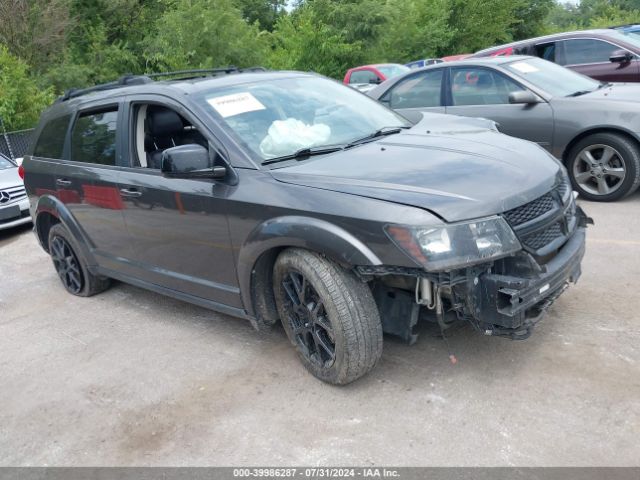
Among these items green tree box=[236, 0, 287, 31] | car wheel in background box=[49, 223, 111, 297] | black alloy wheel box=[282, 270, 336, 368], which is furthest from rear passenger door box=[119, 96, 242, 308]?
green tree box=[236, 0, 287, 31]

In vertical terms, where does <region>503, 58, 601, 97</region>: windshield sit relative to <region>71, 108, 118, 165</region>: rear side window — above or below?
below

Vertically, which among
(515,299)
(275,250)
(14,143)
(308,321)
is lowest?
(14,143)

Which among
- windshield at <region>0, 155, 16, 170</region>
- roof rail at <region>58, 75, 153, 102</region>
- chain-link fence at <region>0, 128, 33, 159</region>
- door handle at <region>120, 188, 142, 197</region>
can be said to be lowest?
chain-link fence at <region>0, 128, 33, 159</region>

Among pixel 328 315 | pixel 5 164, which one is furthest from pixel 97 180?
pixel 5 164

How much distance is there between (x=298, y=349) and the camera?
3.64 meters

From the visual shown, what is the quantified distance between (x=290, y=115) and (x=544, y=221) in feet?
5.52

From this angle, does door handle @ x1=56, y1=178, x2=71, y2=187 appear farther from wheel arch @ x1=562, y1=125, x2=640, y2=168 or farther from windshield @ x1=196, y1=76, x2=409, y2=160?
wheel arch @ x1=562, y1=125, x2=640, y2=168

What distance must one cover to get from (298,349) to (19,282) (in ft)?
12.7

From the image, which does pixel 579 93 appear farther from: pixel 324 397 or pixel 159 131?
pixel 324 397

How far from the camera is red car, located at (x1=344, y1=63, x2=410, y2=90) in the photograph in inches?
643

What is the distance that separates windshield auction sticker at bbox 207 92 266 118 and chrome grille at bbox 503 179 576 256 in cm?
174

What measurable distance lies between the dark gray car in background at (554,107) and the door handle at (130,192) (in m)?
2.87

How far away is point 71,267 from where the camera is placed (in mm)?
5484

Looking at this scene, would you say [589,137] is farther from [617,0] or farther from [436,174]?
[617,0]
